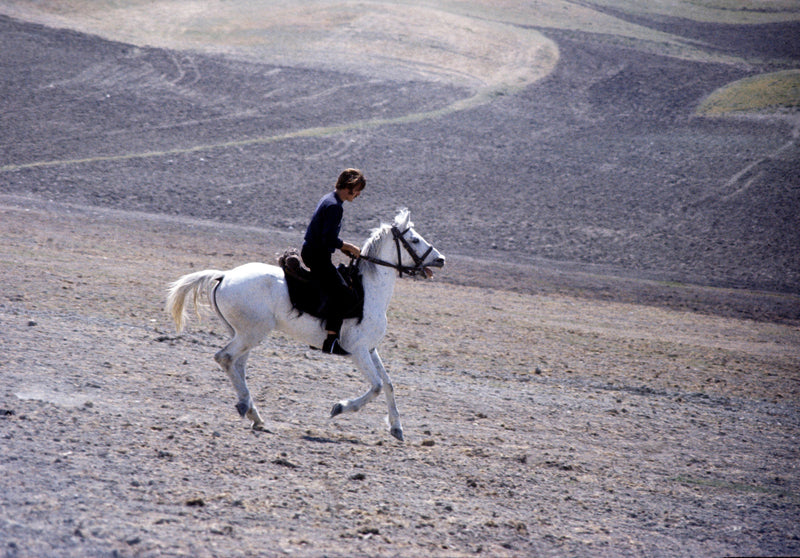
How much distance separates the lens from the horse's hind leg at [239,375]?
836 centimetres

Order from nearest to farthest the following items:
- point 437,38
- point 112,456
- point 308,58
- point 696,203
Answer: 1. point 112,456
2. point 696,203
3. point 308,58
4. point 437,38

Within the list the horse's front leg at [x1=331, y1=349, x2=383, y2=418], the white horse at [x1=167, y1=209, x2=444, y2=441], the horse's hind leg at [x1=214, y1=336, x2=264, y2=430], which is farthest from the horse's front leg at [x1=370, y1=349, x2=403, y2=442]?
the horse's hind leg at [x1=214, y1=336, x2=264, y2=430]

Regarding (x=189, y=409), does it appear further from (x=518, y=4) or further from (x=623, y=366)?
(x=518, y=4)

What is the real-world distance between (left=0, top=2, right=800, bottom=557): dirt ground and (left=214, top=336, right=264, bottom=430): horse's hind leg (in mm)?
181

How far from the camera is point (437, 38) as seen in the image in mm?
42656

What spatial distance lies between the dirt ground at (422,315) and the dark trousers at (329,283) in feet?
4.31

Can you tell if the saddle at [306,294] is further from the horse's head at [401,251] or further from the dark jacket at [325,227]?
the horse's head at [401,251]

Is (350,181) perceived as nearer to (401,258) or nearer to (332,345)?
(401,258)

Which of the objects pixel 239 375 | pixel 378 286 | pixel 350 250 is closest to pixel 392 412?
pixel 378 286

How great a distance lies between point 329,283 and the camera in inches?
337

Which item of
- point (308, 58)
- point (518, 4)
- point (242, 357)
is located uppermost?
point (518, 4)

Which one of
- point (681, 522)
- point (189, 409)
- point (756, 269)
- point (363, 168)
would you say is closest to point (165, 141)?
point (363, 168)

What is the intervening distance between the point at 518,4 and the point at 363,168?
22.2m

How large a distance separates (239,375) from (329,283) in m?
1.35
